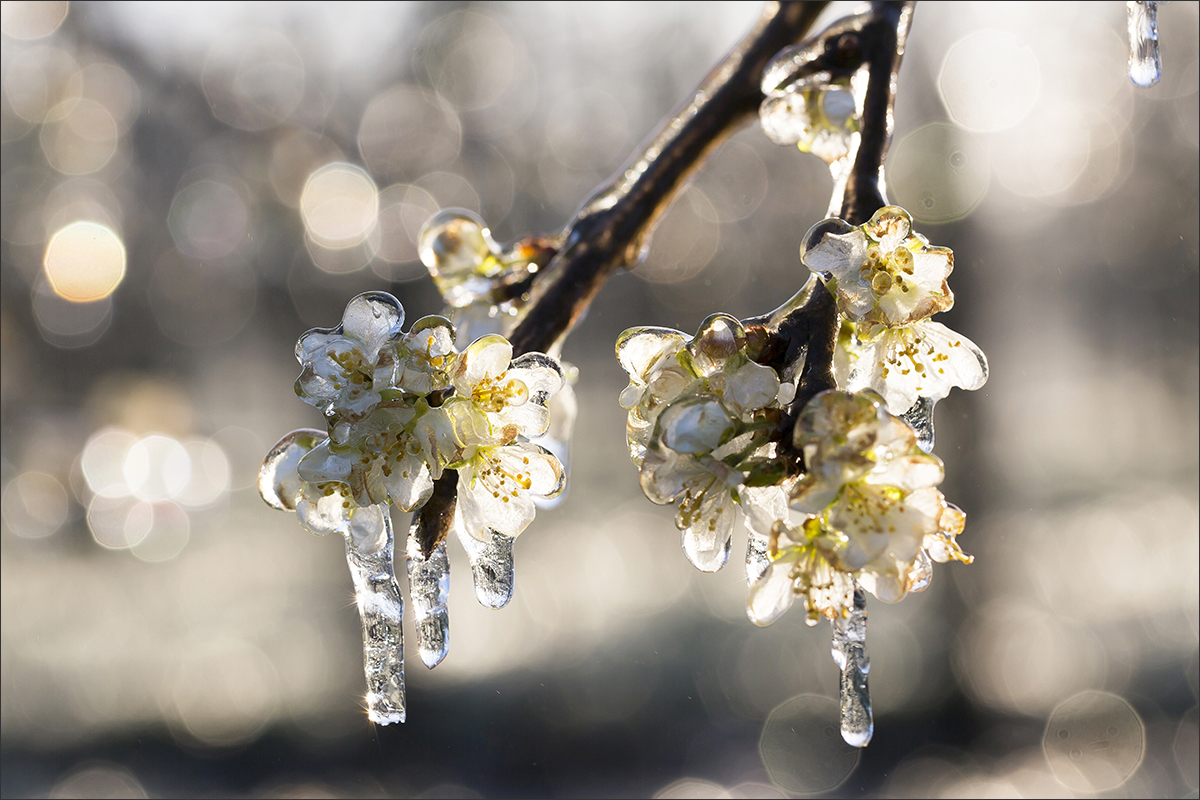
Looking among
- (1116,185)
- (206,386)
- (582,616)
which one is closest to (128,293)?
(206,386)

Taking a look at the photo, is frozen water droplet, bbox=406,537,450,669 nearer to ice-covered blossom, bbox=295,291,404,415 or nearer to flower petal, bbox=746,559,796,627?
ice-covered blossom, bbox=295,291,404,415

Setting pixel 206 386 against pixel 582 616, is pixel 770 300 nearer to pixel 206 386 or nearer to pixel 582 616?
pixel 582 616

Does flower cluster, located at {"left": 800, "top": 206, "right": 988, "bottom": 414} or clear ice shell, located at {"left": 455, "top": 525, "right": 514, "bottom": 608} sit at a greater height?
flower cluster, located at {"left": 800, "top": 206, "right": 988, "bottom": 414}

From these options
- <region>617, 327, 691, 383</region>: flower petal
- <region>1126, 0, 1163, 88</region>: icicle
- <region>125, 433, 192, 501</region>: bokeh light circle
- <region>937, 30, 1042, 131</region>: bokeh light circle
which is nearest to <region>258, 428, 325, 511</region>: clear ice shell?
<region>617, 327, 691, 383</region>: flower petal

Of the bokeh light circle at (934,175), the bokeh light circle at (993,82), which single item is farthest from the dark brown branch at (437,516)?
the bokeh light circle at (993,82)

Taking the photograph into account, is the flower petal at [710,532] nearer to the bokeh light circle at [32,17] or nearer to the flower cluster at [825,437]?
the flower cluster at [825,437]

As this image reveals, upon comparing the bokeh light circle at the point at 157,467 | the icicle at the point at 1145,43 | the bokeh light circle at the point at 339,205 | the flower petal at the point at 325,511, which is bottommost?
the flower petal at the point at 325,511
